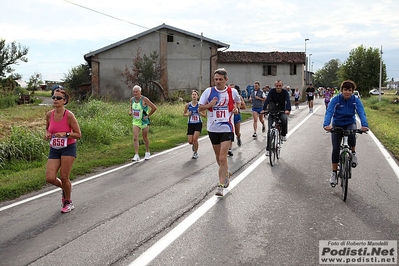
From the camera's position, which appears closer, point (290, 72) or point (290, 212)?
point (290, 212)

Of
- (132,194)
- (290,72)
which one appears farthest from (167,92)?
(132,194)

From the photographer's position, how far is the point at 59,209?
6523mm

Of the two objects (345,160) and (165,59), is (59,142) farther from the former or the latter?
(165,59)

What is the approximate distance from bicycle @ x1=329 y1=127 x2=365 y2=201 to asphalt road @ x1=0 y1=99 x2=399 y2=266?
0.99ft

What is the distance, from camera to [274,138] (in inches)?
400

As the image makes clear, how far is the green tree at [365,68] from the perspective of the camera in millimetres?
73562

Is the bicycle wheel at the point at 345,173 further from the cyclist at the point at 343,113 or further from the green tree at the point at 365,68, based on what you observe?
the green tree at the point at 365,68

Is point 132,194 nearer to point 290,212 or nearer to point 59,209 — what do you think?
point 59,209

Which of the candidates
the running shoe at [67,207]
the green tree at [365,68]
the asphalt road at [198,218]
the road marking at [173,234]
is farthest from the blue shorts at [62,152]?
the green tree at [365,68]

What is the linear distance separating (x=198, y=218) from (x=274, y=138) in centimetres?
490

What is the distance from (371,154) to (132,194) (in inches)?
280

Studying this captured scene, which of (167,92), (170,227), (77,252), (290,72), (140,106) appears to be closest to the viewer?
A: (77,252)

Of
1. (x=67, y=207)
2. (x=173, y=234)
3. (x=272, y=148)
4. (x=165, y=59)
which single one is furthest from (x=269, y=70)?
(x=173, y=234)

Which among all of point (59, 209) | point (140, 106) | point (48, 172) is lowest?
point (59, 209)
